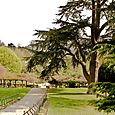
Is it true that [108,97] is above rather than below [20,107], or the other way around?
above

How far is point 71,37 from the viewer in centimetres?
3108

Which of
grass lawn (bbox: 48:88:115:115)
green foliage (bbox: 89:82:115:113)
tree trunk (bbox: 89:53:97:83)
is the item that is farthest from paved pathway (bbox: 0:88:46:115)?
tree trunk (bbox: 89:53:97:83)

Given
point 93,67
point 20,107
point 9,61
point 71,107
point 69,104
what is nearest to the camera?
point 20,107

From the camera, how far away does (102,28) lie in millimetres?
33219

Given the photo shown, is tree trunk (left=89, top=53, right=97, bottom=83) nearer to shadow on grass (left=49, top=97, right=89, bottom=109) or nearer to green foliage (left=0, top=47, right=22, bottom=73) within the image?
shadow on grass (left=49, top=97, right=89, bottom=109)

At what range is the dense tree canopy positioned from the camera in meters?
31.0

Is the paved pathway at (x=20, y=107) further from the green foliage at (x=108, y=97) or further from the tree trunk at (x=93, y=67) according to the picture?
the tree trunk at (x=93, y=67)

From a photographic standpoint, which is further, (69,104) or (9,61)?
(9,61)

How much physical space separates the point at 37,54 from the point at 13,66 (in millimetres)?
32071

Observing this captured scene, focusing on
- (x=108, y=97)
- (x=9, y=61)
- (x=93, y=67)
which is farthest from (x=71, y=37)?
(x=9, y=61)

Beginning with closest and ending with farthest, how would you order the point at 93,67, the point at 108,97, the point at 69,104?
the point at 108,97
the point at 69,104
the point at 93,67

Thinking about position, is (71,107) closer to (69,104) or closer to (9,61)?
(69,104)

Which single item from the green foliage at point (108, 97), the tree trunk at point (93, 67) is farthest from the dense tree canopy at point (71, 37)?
the green foliage at point (108, 97)

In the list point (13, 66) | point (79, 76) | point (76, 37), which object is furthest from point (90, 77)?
point (13, 66)
